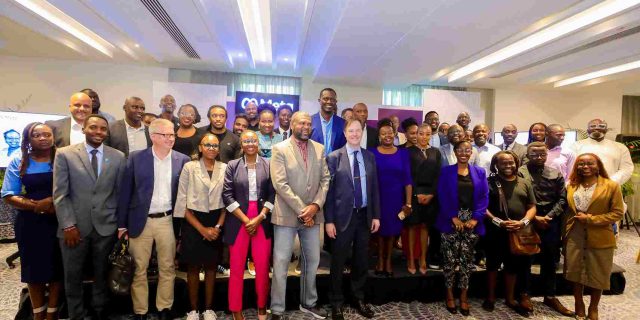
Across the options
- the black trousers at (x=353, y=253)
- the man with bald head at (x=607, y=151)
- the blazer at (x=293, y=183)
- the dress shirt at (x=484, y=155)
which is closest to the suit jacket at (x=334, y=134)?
the blazer at (x=293, y=183)

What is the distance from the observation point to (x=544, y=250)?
3.35 m

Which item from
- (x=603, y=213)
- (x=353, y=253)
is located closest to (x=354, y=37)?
(x=353, y=253)

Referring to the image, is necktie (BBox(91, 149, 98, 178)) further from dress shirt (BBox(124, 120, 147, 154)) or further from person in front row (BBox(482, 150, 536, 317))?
person in front row (BBox(482, 150, 536, 317))

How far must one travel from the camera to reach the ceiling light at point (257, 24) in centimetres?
476

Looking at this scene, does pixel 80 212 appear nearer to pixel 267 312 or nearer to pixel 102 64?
pixel 267 312

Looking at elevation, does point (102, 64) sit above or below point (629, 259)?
above

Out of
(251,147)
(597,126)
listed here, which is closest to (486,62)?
(597,126)

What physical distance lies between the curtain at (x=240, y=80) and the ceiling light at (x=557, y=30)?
437cm

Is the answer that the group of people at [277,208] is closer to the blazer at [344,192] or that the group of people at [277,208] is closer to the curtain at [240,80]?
the blazer at [344,192]

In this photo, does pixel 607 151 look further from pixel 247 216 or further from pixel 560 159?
pixel 247 216

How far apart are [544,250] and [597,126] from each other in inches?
90.7

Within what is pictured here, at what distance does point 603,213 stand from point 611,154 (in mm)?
2507

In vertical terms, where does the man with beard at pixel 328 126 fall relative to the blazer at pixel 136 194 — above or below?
above

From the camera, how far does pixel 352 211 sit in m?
2.93
